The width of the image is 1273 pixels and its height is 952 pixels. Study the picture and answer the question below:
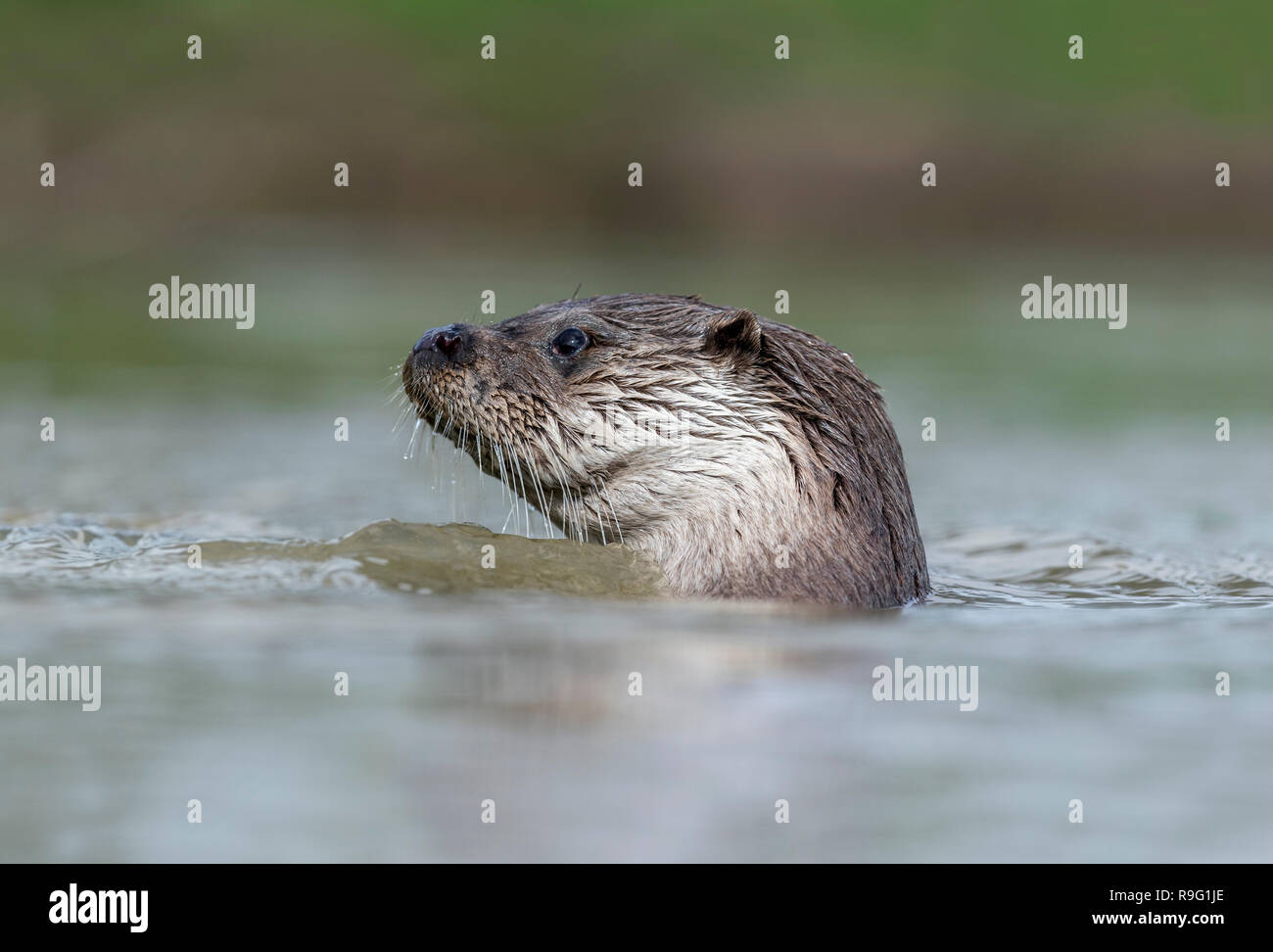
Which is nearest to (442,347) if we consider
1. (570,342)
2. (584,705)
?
(570,342)

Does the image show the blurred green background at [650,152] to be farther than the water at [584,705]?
Yes

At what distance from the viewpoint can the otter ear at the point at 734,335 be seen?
261 inches

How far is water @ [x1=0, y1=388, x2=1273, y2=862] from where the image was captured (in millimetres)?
4324

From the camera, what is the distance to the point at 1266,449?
11812 millimetres

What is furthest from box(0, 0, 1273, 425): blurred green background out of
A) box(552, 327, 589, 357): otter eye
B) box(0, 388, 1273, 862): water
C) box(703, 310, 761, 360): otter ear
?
box(703, 310, 761, 360): otter ear

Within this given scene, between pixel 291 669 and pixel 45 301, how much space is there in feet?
43.7

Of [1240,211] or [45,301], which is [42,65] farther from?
[1240,211]

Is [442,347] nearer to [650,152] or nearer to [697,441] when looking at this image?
[697,441]

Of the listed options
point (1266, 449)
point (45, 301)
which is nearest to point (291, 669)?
point (1266, 449)

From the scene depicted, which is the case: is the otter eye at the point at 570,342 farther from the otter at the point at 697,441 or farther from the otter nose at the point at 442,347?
the otter nose at the point at 442,347

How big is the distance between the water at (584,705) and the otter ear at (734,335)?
0.81 m

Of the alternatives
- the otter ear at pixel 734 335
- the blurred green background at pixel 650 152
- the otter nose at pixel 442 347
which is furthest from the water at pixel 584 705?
the blurred green background at pixel 650 152

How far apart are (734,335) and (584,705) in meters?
1.86

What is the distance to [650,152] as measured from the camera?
23344 millimetres
